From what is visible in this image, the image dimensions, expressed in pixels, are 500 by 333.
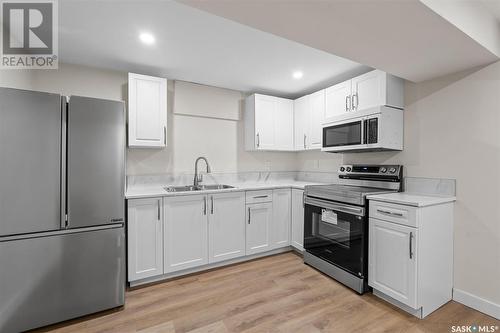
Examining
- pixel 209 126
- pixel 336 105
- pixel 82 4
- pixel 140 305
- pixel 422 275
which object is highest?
pixel 82 4

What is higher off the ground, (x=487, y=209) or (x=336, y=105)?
(x=336, y=105)

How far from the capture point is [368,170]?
110 inches

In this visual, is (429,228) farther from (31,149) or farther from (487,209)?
(31,149)

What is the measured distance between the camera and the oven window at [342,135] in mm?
2520

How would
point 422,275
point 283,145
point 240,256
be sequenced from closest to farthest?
point 422,275, point 240,256, point 283,145

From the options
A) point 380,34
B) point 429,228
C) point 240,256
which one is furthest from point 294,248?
point 380,34

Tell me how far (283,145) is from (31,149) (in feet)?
9.47

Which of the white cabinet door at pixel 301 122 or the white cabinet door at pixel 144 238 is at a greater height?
the white cabinet door at pixel 301 122

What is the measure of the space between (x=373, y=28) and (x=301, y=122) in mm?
2103

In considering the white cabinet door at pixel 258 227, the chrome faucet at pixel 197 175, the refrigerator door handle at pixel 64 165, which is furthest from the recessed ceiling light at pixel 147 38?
the white cabinet door at pixel 258 227

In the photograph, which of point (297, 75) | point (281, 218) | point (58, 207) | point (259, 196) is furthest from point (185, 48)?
point (281, 218)

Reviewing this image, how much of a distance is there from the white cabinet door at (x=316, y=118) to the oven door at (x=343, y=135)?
0.28 meters

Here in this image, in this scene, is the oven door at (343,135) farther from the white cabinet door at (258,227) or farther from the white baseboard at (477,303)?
the white baseboard at (477,303)

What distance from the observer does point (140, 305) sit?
2057 mm
